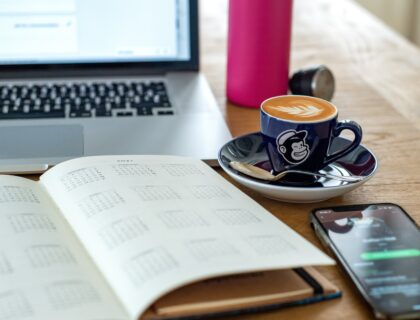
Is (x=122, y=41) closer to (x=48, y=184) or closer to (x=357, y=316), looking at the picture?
(x=48, y=184)

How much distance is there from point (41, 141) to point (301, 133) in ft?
1.03

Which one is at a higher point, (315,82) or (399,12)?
(315,82)

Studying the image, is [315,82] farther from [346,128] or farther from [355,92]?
[346,128]

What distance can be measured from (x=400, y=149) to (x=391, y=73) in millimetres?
296

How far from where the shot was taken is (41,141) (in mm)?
821

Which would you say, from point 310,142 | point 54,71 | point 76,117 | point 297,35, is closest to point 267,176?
point 310,142

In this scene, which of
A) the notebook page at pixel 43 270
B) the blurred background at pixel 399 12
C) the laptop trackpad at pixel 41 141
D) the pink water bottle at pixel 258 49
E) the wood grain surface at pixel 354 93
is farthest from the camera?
the blurred background at pixel 399 12

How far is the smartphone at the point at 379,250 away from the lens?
21.1 inches

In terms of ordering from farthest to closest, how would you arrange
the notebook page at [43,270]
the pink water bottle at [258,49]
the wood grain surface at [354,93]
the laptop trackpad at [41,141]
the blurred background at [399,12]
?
the blurred background at [399,12] → the pink water bottle at [258,49] → the laptop trackpad at [41,141] → the wood grain surface at [354,93] → the notebook page at [43,270]

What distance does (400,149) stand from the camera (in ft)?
2.83

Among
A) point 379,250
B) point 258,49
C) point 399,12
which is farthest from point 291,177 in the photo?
point 399,12

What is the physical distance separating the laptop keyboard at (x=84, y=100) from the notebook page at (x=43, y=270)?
22 cm

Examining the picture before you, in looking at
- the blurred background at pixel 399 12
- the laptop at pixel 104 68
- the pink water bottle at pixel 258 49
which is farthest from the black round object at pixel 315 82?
the blurred background at pixel 399 12

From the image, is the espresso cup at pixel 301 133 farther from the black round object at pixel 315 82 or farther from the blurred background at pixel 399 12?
the blurred background at pixel 399 12
